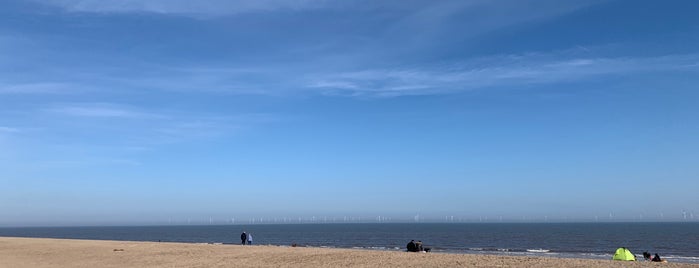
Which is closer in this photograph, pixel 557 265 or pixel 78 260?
pixel 557 265

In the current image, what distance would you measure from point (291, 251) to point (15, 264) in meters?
14.3

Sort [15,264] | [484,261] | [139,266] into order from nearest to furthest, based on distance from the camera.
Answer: [484,261]
[139,266]
[15,264]

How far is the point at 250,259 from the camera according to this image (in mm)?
29719

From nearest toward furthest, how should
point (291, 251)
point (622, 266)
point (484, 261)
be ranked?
point (622, 266)
point (484, 261)
point (291, 251)

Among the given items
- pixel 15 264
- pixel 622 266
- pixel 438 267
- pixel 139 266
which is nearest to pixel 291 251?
Result: pixel 139 266

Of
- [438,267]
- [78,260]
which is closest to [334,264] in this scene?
[438,267]

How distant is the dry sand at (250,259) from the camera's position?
24.6 m

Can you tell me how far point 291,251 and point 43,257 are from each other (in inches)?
605

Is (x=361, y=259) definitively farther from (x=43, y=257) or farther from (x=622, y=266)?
(x=43, y=257)

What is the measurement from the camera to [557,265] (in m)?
23.4

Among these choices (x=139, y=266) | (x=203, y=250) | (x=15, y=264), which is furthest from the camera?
(x=203, y=250)

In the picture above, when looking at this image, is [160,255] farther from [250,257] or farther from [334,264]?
[334,264]

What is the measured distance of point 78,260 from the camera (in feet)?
104

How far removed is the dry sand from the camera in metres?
24.6
